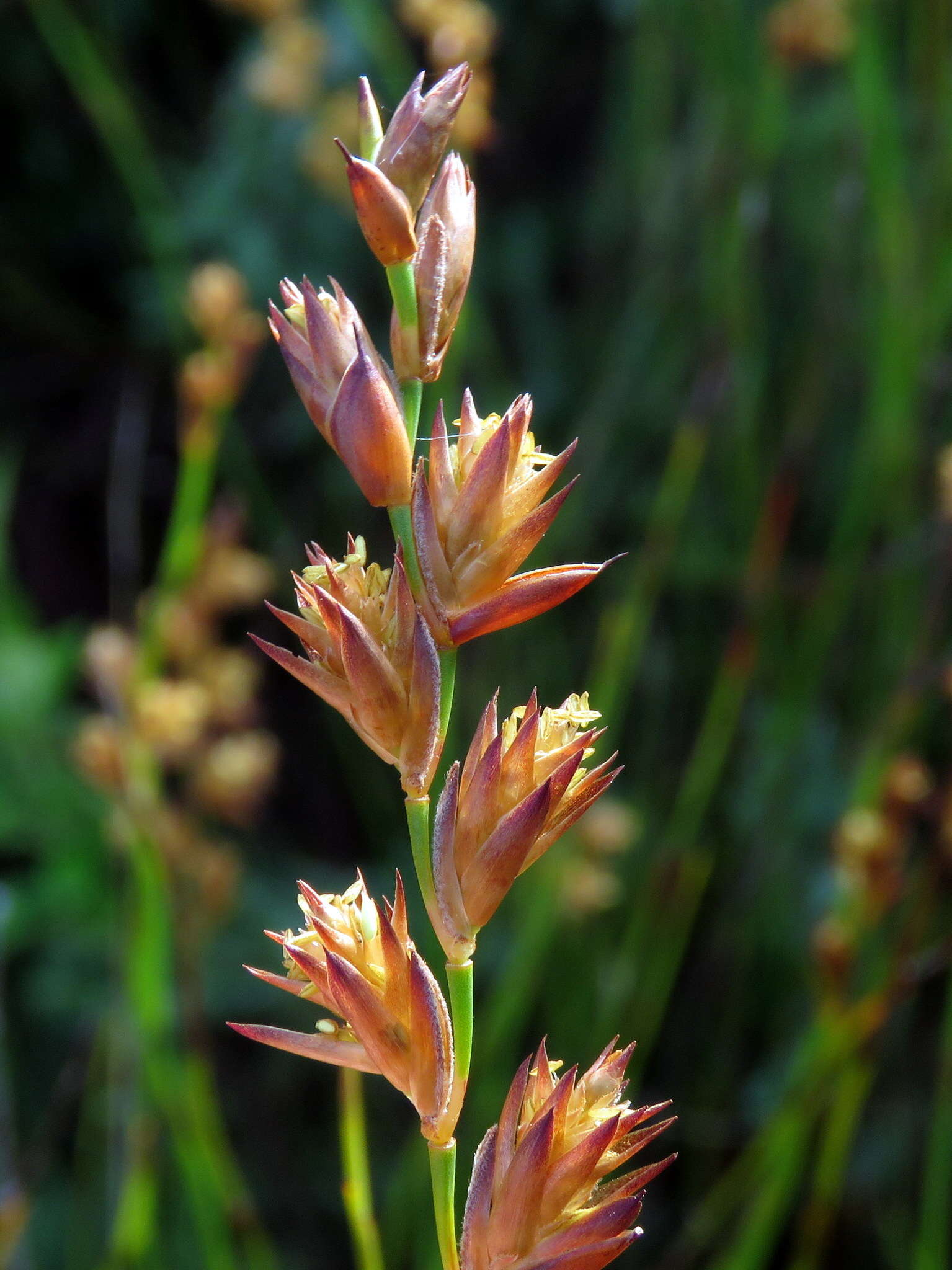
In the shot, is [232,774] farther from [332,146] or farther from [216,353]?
[332,146]

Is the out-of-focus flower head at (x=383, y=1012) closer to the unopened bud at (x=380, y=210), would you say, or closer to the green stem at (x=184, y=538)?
the unopened bud at (x=380, y=210)

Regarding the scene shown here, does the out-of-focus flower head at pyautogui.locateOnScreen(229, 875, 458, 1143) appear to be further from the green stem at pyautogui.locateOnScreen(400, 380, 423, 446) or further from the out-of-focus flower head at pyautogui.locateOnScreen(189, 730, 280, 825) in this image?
the out-of-focus flower head at pyautogui.locateOnScreen(189, 730, 280, 825)

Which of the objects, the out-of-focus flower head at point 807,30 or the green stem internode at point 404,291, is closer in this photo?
the green stem internode at point 404,291

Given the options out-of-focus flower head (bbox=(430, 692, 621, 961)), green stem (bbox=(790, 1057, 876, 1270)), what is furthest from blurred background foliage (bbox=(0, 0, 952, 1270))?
out-of-focus flower head (bbox=(430, 692, 621, 961))

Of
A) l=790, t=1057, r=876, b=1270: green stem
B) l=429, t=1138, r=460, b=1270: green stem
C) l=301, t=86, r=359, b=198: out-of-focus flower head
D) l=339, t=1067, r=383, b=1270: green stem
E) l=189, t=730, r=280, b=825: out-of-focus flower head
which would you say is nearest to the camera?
l=429, t=1138, r=460, b=1270: green stem

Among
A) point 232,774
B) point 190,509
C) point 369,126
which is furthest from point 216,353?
point 369,126

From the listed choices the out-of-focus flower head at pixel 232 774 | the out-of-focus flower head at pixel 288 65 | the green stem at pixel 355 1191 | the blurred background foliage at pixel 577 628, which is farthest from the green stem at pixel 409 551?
the out-of-focus flower head at pixel 288 65
